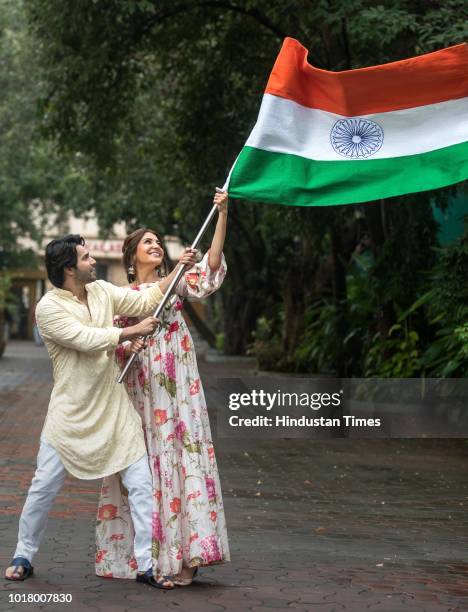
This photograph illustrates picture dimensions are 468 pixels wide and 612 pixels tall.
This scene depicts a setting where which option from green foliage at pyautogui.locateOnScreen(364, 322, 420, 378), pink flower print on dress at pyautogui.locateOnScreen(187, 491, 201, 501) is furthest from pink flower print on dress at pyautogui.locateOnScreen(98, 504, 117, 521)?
green foliage at pyautogui.locateOnScreen(364, 322, 420, 378)

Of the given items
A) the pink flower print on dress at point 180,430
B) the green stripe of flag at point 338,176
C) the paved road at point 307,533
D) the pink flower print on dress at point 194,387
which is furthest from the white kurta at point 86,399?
the green stripe of flag at point 338,176

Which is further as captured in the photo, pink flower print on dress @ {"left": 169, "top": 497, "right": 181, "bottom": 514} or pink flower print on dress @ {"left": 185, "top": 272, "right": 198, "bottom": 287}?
pink flower print on dress @ {"left": 185, "top": 272, "right": 198, "bottom": 287}

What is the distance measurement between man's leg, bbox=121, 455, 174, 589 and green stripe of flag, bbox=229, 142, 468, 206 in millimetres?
1729

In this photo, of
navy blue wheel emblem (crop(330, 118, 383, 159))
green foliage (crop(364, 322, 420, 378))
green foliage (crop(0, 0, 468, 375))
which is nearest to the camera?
navy blue wheel emblem (crop(330, 118, 383, 159))

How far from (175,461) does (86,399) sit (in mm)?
587

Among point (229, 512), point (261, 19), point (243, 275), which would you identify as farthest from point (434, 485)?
point (243, 275)

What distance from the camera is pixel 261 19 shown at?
18750 mm

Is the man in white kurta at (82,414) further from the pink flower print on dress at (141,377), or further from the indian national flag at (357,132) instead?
the indian national flag at (357,132)

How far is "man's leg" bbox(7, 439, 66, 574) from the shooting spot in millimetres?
6430

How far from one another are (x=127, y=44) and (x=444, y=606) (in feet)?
47.7

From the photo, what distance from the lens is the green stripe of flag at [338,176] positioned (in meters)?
7.11

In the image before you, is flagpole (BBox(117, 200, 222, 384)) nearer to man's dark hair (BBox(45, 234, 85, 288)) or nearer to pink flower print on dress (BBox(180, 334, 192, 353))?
pink flower print on dress (BBox(180, 334, 192, 353))

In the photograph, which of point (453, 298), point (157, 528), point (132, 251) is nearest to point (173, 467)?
point (157, 528)

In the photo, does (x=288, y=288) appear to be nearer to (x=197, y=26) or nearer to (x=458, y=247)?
(x=197, y=26)
